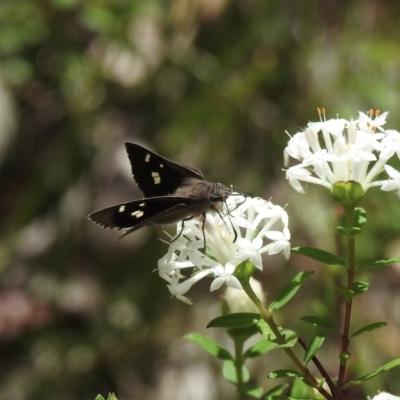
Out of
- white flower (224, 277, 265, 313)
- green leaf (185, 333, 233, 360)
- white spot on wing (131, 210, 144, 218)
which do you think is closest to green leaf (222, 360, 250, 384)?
green leaf (185, 333, 233, 360)

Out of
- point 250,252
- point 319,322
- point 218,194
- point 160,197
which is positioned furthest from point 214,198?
point 319,322

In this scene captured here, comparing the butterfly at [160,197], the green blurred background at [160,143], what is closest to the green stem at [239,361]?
the butterfly at [160,197]

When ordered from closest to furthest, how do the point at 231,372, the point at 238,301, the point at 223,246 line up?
the point at 223,246
the point at 238,301
the point at 231,372

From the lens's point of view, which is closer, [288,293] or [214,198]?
[288,293]

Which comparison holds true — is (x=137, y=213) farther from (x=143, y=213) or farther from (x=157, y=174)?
(x=157, y=174)

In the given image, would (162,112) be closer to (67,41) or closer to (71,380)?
(67,41)

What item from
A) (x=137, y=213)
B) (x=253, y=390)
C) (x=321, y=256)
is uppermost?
(x=137, y=213)

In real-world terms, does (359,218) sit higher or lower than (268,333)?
higher

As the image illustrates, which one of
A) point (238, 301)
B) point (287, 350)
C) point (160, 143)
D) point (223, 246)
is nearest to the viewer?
point (287, 350)
